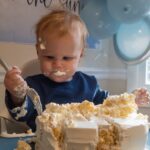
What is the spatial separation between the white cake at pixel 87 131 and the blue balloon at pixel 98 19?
25.0 inches

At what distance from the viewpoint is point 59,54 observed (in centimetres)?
97

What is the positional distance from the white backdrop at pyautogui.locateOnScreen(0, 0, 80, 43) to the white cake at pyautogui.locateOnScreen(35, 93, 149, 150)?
2.15 ft

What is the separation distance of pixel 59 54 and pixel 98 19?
1.29 feet

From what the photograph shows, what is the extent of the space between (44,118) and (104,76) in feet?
3.65

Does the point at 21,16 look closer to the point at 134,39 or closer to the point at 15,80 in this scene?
the point at 134,39

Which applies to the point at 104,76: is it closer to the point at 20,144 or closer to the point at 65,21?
the point at 65,21

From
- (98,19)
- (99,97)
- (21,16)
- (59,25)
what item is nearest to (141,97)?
(99,97)

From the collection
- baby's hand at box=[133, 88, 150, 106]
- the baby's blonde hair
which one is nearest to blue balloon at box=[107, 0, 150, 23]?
the baby's blonde hair

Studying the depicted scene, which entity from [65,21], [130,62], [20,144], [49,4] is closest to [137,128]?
[20,144]

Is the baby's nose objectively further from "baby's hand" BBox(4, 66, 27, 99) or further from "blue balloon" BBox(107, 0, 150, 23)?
"blue balloon" BBox(107, 0, 150, 23)

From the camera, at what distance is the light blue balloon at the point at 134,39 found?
134cm

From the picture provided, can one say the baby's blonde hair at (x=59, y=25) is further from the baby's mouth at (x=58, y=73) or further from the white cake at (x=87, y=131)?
the white cake at (x=87, y=131)

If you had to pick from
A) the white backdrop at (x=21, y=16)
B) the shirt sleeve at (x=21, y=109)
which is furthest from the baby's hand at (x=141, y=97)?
the white backdrop at (x=21, y=16)

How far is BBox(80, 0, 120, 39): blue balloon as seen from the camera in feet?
4.31
